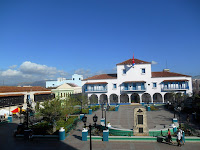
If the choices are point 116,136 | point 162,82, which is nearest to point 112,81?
point 162,82

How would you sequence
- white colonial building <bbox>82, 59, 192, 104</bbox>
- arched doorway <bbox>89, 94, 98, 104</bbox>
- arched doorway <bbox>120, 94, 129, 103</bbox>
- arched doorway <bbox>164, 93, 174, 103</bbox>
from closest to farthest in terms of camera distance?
arched doorway <bbox>164, 93, 174, 103</bbox>
white colonial building <bbox>82, 59, 192, 104</bbox>
arched doorway <bbox>89, 94, 98, 104</bbox>
arched doorway <bbox>120, 94, 129, 103</bbox>

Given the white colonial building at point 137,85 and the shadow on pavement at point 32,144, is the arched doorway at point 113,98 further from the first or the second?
the shadow on pavement at point 32,144

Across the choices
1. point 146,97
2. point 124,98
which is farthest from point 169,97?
point 124,98

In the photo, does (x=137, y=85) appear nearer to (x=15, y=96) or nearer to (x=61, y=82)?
(x=15, y=96)

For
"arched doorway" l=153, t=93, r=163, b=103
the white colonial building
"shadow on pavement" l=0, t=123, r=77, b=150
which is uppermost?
the white colonial building

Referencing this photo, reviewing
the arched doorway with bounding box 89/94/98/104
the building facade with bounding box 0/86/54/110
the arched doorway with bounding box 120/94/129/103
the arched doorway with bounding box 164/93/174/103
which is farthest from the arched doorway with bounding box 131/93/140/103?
the building facade with bounding box 0/86/54/110

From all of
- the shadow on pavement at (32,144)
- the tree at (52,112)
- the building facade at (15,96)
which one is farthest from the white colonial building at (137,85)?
the shadow on pavement at (32,144)

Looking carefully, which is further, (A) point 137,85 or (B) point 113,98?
(B) point 113,98

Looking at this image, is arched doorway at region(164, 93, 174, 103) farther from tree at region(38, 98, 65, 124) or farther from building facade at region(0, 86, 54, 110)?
building facade at region(0, 86, 54, 110)

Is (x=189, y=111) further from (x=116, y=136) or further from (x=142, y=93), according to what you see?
(x=116, y=136)

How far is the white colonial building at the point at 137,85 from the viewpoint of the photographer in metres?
40.0

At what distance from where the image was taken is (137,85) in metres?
41.2

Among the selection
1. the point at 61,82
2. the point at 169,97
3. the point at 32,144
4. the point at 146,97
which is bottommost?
the point at 32,144

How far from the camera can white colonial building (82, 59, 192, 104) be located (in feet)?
131
